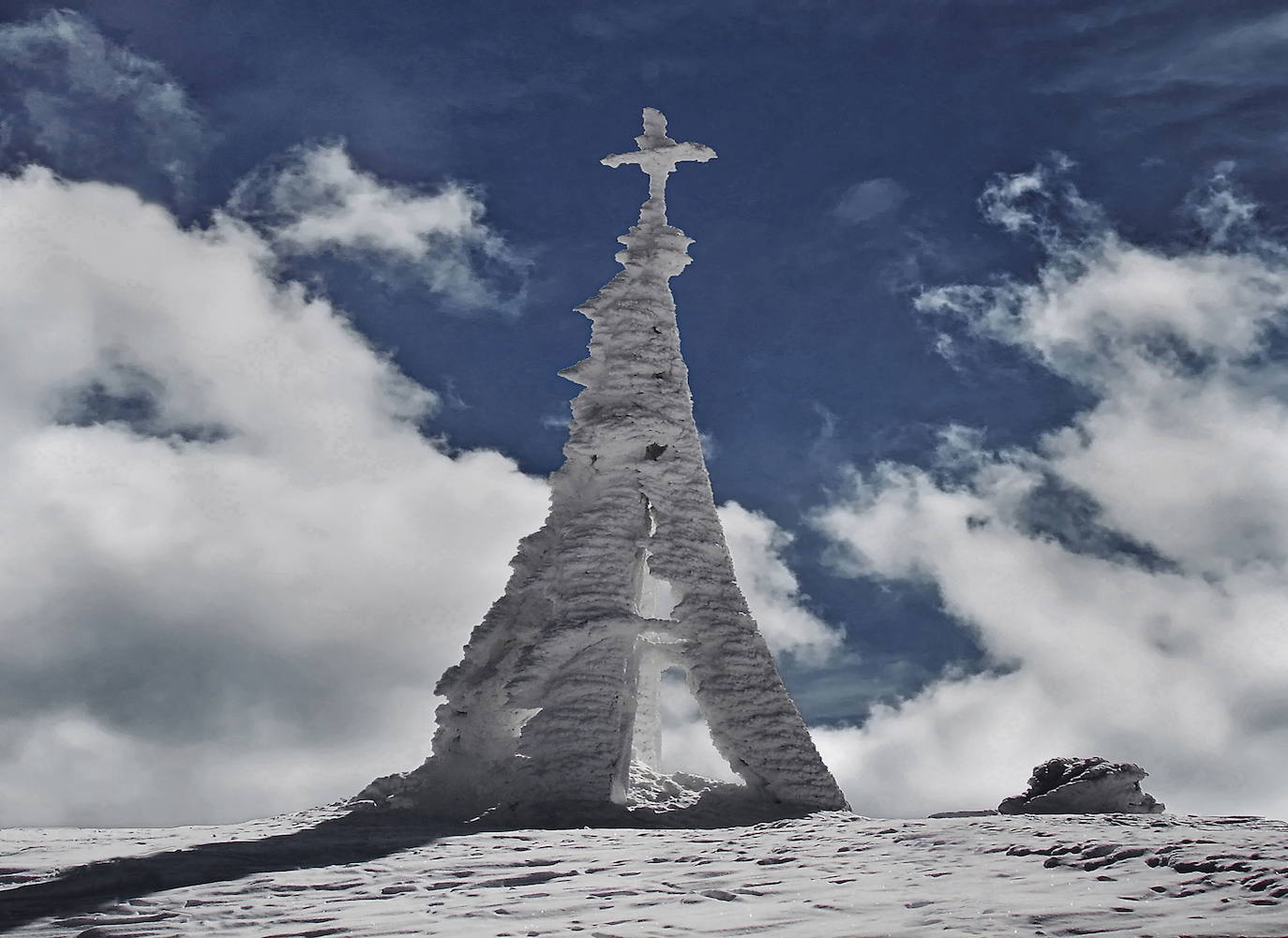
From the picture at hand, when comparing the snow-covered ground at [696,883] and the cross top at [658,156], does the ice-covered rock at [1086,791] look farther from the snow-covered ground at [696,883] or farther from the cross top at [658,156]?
the cross top at [658,156]

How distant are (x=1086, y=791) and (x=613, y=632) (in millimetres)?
8141

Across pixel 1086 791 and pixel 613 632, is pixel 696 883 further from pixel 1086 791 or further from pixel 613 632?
pixel 1086 791

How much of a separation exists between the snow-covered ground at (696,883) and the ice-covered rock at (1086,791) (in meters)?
4.45

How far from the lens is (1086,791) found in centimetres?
1678

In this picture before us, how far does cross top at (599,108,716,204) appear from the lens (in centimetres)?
2344

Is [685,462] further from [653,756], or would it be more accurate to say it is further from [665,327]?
[653,756]

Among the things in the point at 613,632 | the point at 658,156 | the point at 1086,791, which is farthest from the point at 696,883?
the point at 658,156

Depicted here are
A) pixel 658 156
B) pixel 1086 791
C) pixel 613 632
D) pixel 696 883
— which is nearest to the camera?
pixel 696 883

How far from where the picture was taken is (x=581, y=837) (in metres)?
13.1

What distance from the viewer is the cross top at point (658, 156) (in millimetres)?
23438

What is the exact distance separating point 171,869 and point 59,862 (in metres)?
1.85

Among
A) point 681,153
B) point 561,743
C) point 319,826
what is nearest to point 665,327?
point 681,153

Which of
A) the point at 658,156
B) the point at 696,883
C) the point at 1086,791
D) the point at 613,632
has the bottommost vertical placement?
the point at 696,883

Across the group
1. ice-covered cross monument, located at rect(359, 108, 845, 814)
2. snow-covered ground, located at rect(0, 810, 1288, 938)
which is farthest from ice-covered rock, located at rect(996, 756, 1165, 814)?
snow-covered ground, located at rect(0, 810, 1288, 938)
